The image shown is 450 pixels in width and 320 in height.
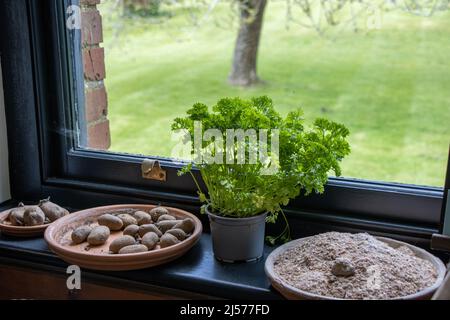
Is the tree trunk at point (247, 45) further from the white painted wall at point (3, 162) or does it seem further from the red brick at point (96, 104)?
the white painted wall at point (3, 162)

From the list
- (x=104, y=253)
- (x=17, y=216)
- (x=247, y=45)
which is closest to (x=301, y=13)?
(x=247, y=45)

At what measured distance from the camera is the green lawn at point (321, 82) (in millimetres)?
1431

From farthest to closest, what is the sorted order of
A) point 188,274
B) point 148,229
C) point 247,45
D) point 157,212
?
1. point 247,45
2. point 157,212
3. point 148,229
4. point 188,274

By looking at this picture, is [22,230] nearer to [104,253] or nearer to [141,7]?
[104,253]

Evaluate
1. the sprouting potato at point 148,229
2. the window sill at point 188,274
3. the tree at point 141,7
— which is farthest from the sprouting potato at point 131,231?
the tree at point 141,7

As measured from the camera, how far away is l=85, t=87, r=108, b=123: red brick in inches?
68.4

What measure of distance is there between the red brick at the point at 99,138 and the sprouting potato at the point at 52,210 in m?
0.23

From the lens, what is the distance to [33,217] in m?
1.54

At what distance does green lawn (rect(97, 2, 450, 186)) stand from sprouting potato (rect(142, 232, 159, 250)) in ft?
1.15

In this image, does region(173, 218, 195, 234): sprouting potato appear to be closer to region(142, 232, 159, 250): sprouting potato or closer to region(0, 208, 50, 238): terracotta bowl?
region(142, 232, 159, 250): sprouting potato

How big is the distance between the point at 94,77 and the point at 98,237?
1.80 feet

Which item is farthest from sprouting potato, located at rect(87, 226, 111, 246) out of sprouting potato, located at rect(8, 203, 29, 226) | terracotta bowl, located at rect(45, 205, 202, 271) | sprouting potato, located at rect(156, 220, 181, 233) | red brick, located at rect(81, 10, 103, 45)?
red brick, located at rect(81, 10, 103, 45)

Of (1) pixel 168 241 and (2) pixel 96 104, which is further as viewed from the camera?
(2) pixel 96 104
